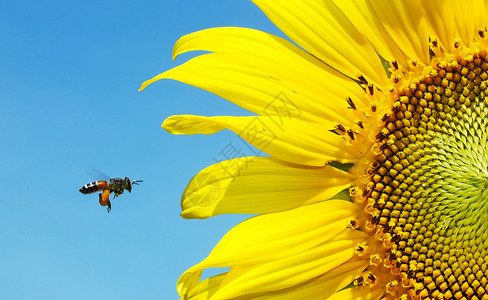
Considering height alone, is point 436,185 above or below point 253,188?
below

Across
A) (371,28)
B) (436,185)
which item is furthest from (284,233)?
(371,28)

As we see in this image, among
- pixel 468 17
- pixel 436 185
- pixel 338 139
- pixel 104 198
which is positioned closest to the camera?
pixel 436 185

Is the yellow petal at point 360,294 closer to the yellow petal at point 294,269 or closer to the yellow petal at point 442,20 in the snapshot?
the yellow petal at point 294,269

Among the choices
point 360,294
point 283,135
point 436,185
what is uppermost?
point 283,135

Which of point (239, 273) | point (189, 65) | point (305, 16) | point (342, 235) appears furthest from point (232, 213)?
point (305, 16)

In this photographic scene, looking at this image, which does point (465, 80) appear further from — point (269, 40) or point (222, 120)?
point (222, 120)

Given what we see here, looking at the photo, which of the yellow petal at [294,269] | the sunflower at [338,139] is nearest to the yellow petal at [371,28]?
the sunflower at [338,139]

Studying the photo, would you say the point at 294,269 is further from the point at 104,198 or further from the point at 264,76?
the point at 104,198
